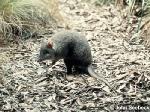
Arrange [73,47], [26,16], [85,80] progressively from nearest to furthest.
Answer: [85,80] → [73,47] → [26,16]

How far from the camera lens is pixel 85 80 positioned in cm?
635

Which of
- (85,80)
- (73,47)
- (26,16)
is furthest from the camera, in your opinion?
(26,16)

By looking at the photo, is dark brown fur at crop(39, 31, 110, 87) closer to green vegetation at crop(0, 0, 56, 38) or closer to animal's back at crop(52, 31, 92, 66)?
animal's back at crop(52, 31, 92, 66)

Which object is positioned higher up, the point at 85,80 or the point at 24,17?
the point at 24,17

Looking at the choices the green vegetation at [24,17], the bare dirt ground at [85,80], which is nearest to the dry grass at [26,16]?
the green vegetation at [24,17]

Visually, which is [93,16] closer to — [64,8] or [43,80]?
[64,8]

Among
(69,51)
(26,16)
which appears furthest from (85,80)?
(26,16)

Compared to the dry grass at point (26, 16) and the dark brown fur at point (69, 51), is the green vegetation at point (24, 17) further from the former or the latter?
the dark brown fur at point (69, 51)

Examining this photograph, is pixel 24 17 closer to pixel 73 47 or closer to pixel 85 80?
pixel 73 47

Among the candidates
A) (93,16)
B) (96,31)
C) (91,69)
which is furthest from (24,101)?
(93,16)

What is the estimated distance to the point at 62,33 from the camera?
6582 mm

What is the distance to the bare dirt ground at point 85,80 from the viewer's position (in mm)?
5684

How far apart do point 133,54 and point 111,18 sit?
1.73 meters

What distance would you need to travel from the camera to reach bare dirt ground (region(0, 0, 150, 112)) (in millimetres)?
5684
